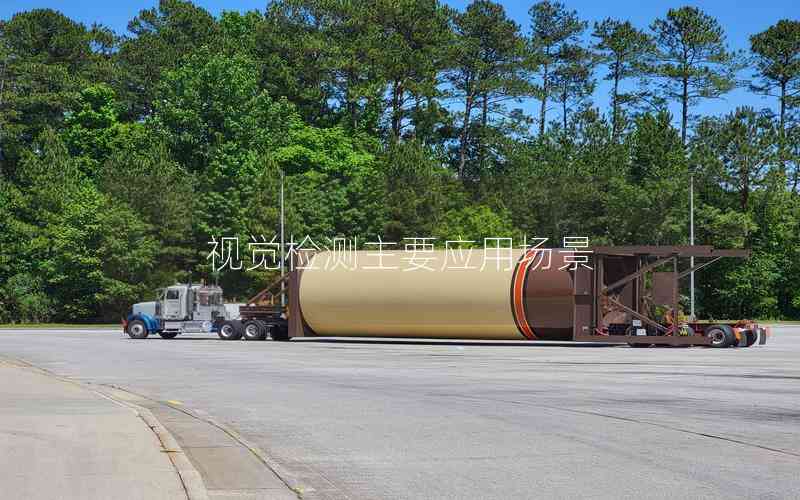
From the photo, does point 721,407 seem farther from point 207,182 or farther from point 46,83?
point 46,83

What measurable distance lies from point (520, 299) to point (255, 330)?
11.0 metres

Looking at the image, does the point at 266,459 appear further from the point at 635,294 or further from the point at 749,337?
the point at 749,337

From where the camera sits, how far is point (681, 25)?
85.5m

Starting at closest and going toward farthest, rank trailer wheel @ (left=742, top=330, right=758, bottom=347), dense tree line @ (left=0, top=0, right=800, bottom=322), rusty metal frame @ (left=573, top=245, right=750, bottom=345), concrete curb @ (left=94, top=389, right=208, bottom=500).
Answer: concrete curb @ (left=94, top=389, right=208, bottom=500) → rusty metal frame @ (left=573, top=245, right=750, bottom=345) → trailer wheel @ (left=742, top=330, right=758, bottom=347) → dense tree line @ (left=0, top=0, right=800, bottom=322)

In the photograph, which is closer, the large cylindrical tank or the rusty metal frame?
the rusty metal frame

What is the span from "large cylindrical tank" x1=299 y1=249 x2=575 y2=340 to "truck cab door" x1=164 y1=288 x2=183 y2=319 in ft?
19.2

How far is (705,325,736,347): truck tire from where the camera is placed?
121ft

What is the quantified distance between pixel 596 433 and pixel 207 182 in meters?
66.9

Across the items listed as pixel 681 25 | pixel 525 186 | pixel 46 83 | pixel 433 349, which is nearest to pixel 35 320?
pixel 46 83

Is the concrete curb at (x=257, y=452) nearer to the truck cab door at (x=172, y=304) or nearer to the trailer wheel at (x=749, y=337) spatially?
the trailer wheel at (x=749, y=337)

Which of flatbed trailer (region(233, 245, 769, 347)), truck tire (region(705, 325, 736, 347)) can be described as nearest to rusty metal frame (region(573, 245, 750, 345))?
flatbed trailer (region(233, 245, 769, 347))

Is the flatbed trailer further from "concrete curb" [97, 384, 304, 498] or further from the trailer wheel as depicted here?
"concrete curb" [97, 384, 304, 498]

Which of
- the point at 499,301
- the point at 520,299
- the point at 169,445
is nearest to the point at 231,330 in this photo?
the point at 499,301

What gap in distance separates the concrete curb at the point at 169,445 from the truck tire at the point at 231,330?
23.0 meters
